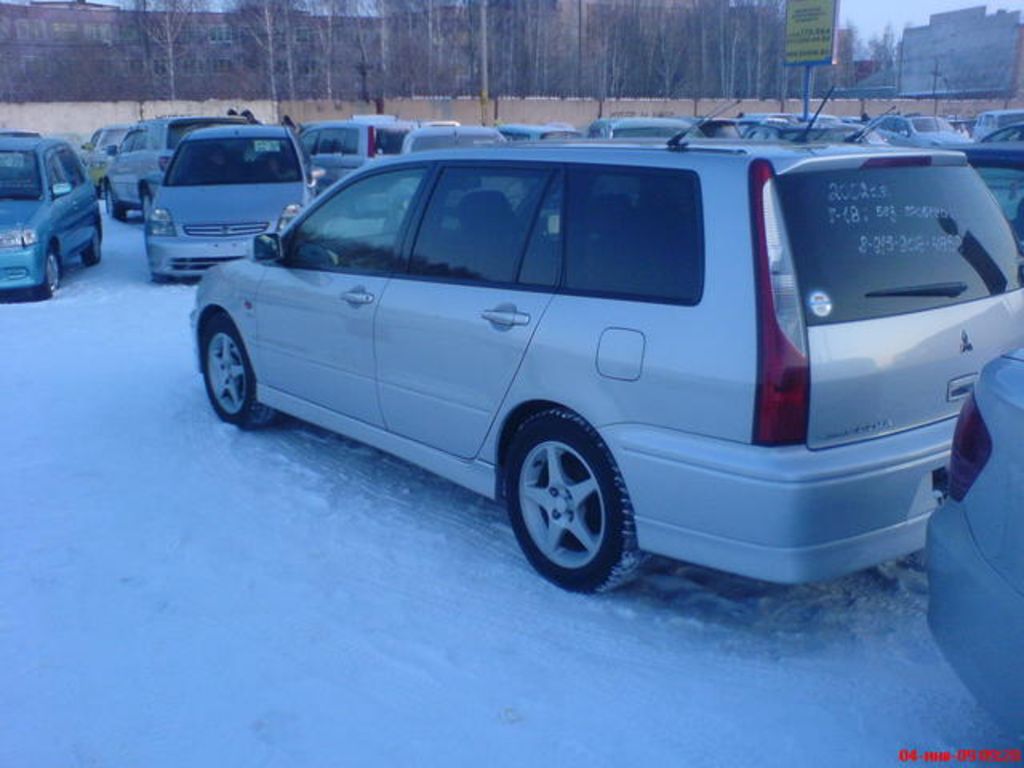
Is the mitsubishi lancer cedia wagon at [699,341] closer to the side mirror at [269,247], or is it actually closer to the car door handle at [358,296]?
the car door handle at [358,296]

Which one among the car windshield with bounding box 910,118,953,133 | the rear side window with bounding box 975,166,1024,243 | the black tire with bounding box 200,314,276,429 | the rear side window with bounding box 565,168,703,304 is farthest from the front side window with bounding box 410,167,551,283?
the car windshield with bounding box 910,118,953,133

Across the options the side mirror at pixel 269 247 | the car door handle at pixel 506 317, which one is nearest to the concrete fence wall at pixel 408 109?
the side mirror at pixel 269 247

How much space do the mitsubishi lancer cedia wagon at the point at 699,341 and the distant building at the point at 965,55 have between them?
73454 millimetres

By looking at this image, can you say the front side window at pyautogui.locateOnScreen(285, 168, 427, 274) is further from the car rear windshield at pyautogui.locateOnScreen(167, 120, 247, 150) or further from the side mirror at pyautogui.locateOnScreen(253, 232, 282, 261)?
the car rear windshield at pyautogui.locateOnScreen(167, 120, 247, 150)

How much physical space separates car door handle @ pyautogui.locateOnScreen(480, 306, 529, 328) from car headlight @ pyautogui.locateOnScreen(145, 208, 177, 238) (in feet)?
27.2

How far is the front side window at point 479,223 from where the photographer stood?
4.22 m

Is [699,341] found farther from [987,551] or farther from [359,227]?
[359,227]

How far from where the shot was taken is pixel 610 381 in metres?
3.66

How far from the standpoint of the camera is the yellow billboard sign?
25812mm

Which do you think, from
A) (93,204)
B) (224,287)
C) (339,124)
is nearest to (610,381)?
(224,287)

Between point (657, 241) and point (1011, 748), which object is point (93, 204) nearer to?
point (657, 241)

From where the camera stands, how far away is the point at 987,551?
262 centimetres

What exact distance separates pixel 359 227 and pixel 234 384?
5.31 ft

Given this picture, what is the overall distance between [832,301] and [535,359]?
115cm
